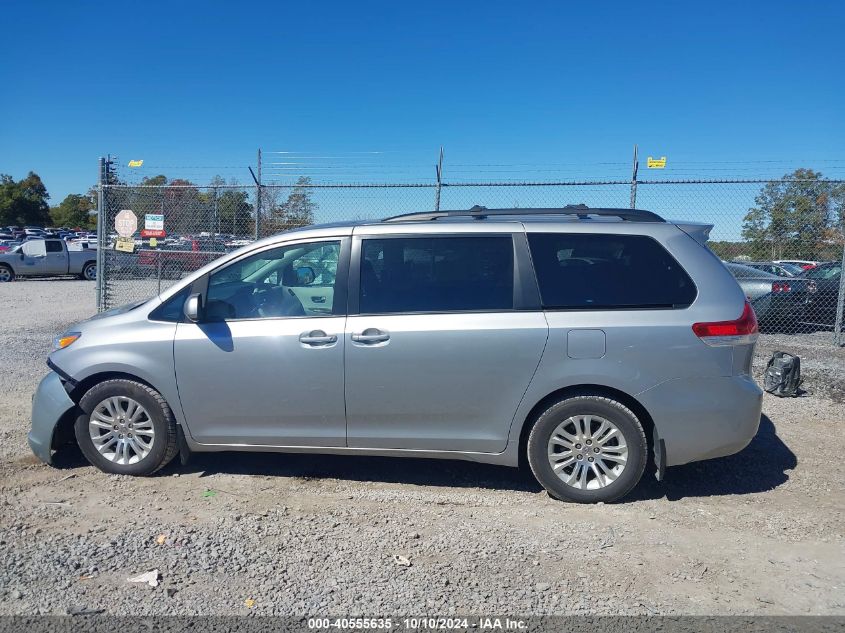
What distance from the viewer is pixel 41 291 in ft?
60.8

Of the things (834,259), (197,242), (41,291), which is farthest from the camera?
(41,291)

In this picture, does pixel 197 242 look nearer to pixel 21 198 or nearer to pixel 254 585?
pixel 254 585

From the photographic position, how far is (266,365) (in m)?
4.59

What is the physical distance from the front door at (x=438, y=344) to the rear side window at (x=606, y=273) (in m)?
0.21

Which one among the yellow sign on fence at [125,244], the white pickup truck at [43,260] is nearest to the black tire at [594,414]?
the yellow sign on fence at [125,244]

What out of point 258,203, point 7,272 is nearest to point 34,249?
point 7,272

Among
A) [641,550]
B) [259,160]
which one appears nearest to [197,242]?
[259,160]

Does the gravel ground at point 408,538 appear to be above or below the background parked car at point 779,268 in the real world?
below

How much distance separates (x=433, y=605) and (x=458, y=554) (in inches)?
21.3

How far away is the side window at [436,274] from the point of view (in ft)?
15.0

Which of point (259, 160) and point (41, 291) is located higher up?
→ point (259, 160)

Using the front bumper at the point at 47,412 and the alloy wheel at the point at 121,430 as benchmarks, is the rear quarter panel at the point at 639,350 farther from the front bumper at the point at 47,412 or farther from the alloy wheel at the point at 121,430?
the front bumper at the point at 47,412

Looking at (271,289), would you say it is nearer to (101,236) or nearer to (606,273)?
(606,273)

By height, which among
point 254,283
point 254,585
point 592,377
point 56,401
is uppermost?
point 254,283
